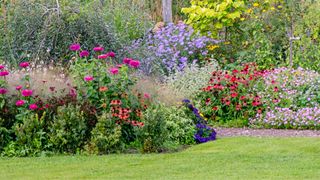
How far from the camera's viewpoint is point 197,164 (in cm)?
860

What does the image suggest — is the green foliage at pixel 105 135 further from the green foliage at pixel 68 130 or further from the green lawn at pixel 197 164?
the green lawn at pixel 197 164

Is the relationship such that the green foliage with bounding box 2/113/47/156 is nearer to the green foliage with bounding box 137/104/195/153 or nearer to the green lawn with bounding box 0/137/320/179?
the green lawn with bounding box 0/137/320/179

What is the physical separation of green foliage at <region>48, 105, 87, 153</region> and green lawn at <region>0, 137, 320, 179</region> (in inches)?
13.6

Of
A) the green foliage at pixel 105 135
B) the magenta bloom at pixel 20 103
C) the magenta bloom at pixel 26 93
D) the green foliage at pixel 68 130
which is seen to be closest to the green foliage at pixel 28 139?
the green foliage at pixel 68 130

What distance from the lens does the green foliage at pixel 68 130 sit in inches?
380

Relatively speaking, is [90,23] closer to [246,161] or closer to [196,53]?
[196,53]

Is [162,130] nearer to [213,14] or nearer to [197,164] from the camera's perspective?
[197,164]

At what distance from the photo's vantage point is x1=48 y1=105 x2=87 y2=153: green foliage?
9.66 m

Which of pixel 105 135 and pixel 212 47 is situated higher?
pixel 212 47

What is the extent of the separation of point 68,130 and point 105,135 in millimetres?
539

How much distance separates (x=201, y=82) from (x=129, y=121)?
156 inches

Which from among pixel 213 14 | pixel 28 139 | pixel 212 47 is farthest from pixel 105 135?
pixel 213 14

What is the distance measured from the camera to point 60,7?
1426cm

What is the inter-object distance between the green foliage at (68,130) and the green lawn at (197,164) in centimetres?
34
